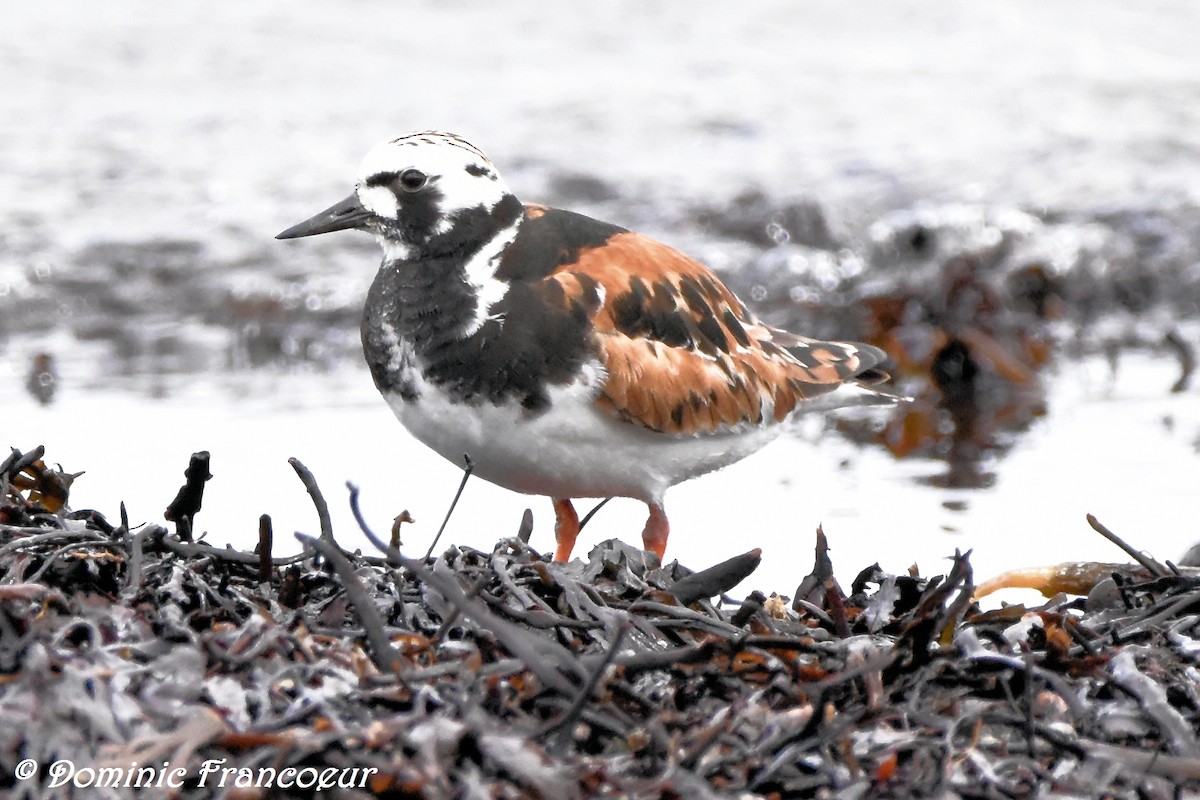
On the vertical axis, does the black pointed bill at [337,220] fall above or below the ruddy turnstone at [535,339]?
above

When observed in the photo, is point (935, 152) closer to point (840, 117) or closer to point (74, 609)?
point (840, 117)

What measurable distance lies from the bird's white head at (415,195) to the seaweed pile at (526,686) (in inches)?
43.4

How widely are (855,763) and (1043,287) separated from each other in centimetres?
480

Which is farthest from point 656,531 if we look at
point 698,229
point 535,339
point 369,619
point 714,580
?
point 698,229

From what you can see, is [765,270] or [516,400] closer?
[516,400]

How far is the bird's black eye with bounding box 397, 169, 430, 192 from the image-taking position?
11.6ft

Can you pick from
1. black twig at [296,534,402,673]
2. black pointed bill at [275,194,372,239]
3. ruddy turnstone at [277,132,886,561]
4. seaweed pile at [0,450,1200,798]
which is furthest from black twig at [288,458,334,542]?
black pointed bill at [275,194,372,239]

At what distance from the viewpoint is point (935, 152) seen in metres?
8.90

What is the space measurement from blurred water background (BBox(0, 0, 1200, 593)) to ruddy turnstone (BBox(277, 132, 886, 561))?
46 cm

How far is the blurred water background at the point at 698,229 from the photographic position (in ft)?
14.7

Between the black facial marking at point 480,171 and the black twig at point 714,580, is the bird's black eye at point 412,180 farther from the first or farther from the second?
the black twig at point 714,580

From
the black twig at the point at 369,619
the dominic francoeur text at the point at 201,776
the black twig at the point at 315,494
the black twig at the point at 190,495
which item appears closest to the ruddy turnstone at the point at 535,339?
the black twig at the point at 190,495

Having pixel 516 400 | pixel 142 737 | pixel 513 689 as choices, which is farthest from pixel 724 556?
pixel 142 737

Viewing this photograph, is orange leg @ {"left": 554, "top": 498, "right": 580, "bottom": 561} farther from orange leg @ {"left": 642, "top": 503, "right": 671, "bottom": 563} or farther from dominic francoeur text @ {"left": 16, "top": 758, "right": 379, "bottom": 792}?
dominic francoeur text @ {"left": 16, "top": 758, "right": 379, "bottom": 792}
